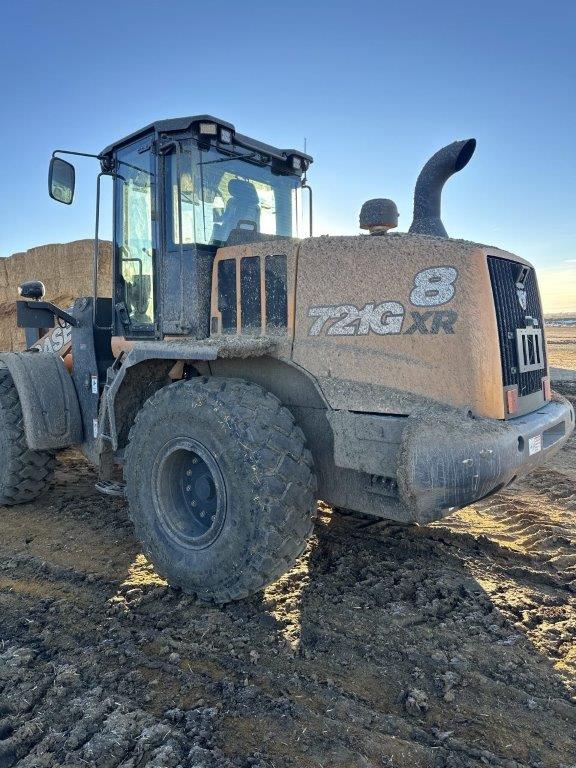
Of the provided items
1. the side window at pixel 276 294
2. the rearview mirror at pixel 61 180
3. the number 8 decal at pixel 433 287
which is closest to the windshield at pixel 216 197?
the side window at pixel 276 294

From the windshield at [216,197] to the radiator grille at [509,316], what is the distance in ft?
6.20

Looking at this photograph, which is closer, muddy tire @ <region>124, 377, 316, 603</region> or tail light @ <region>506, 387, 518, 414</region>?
muddy tire @ <region>124, 377, 316, 603</region>

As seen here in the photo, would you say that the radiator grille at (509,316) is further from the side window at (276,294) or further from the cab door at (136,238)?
the cab door at (136,238)

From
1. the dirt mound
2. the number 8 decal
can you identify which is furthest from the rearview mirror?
the dirt mound

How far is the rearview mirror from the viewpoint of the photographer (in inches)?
173

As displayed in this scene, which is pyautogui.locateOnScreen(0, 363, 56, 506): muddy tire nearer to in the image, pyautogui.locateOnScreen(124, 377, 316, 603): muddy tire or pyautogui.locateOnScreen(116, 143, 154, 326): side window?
pyautogui.locateOnScreen(116, 143, 154, 326): side window

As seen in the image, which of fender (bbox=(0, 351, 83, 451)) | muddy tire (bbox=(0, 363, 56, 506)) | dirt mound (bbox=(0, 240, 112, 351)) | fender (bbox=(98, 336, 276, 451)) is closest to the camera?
fender (bbox=(98, 336, 276, 451))

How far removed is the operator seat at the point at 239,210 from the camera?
13.6ft

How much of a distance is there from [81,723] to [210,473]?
4.96ft

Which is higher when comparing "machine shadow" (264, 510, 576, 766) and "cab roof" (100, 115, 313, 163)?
"cab roof" (100, 115, 313, 163)

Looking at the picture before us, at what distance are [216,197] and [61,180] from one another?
1322mm

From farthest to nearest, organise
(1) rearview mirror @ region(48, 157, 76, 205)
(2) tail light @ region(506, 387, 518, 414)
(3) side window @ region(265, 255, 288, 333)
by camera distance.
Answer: (1) rearview mirror @ region(48, 157, 76, 205) → (3) side window @ region(265, 255, 288, 333) → (2) tail light @ region(506, 387, 518, 414)

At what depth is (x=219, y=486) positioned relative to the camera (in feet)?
10.8

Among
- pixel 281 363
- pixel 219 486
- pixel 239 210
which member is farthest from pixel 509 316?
pixel 239 210
